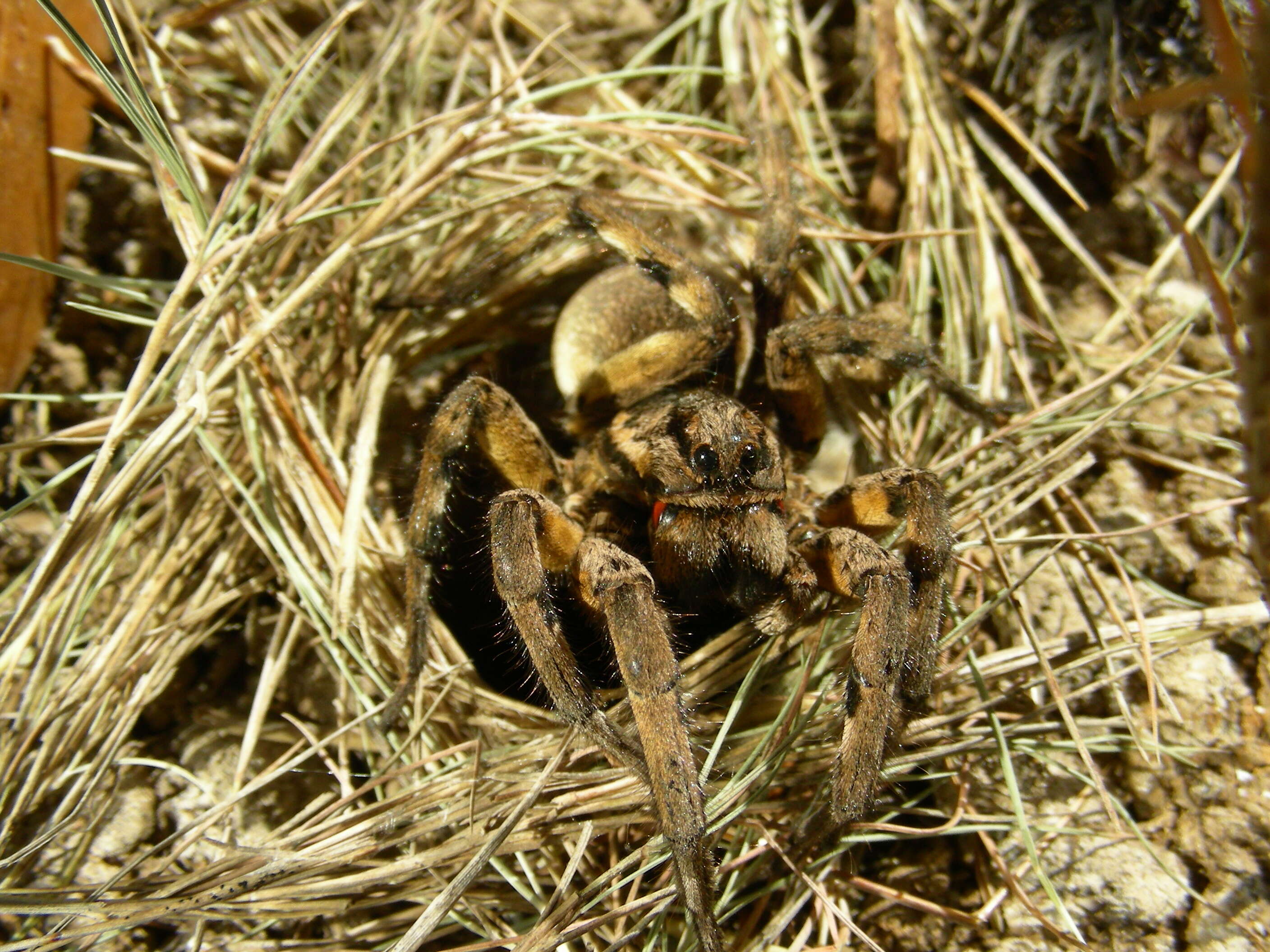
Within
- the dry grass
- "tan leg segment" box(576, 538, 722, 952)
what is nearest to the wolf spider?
"tan leg segment" box(576, 538, 722, 952)

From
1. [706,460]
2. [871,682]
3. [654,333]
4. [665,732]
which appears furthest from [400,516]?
[871,682]

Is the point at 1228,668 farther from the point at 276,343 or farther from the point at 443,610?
the point at 276,343

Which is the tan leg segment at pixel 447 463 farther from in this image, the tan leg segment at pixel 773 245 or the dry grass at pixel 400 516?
the tan leg segment at pixel 773 245

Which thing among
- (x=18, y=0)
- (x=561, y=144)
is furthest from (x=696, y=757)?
(x=18, y=0)

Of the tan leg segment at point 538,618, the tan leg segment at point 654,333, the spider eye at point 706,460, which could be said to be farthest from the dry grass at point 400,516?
the spider eye at point 706,460

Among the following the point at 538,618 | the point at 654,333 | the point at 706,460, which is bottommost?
the point at 538,618

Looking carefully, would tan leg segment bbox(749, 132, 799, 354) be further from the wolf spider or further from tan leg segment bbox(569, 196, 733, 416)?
tan leg segment bbox(569, 196, 733, 416)

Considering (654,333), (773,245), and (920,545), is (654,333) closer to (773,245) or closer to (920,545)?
(773,245)
